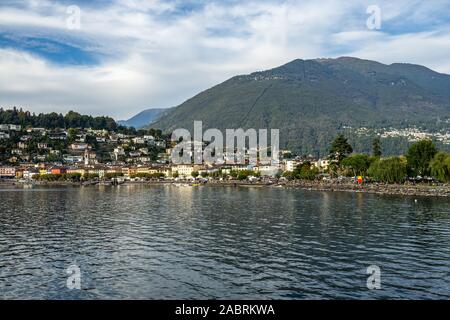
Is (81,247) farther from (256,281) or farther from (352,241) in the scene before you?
(352,241)

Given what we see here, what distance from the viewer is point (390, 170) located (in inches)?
3888

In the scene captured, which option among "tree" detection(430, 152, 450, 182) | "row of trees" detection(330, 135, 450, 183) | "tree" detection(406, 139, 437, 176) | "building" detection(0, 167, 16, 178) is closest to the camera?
"tree" detection(430, 152, 450, 182)

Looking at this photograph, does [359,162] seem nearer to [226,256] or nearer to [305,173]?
[305,173]

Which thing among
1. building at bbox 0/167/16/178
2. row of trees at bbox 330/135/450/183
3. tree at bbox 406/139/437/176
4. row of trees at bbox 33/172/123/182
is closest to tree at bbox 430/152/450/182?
row of trees at bbox 330/135/450/183

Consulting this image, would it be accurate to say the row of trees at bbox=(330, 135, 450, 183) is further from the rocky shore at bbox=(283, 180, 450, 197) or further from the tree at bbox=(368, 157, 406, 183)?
the rocky shore at bbox=(283, 180, 450, 197)

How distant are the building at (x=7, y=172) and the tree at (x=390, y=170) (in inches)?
5391

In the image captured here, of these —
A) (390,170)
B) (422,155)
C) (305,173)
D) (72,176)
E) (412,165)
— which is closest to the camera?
(422,155)

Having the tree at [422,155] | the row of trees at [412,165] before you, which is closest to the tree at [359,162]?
the row of trees at [412,165]

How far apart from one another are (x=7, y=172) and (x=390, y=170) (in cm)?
14456

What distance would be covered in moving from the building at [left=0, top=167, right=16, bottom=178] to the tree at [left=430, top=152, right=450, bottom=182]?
5984 inches

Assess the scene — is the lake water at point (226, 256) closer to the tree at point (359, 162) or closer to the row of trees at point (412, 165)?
the row of trees at point (412, 165)

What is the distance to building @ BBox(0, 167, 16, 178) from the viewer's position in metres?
183

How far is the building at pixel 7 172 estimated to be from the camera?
600 feet

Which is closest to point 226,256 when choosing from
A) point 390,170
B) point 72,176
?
point 390,170
